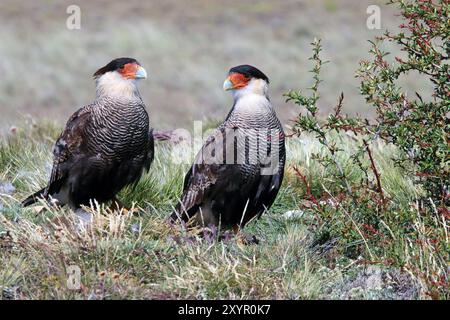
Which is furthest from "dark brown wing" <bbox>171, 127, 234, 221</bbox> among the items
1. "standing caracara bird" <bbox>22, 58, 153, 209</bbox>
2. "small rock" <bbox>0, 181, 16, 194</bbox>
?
"small rock" <bbox>0, 181, 16, 194</bbox>

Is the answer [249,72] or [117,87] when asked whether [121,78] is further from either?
[249,72]

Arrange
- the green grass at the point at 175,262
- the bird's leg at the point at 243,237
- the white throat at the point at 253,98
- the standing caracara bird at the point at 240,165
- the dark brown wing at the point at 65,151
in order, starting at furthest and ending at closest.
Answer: the dark brown wing at the point at 65,151 → the white throat at the point at 253,98 → the standing caracara bird at the point at 240,165 → the bird's leg at the point at 243,237 → the green grass at the point at 175,262

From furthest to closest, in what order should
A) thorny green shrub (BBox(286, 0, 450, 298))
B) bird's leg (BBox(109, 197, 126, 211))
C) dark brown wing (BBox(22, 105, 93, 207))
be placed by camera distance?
bird's leg (BBox(109, 197, 126, 211)) < dark brown wing (BBox(22, 105, 93, 207)) < thorny green shrub (BBox(286, 0, 450, 298))

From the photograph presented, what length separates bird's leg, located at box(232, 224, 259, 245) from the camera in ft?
19.3

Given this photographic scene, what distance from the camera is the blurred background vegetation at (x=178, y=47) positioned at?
18562 mm

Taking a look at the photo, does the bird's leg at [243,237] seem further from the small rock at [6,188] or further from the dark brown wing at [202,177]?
the small rock at [6,188]

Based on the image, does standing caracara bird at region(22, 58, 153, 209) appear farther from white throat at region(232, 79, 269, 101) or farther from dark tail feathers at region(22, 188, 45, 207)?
white throat at region(232, 79, 269, 101)

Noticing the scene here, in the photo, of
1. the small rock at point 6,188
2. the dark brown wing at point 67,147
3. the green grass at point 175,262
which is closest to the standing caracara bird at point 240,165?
the green grass at point 175,262

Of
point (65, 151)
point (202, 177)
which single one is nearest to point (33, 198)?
point (65, 151)

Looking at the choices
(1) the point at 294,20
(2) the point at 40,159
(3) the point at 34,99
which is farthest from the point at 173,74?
(2) the point at 40,159

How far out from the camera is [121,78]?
261 inches

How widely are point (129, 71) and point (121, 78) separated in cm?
8

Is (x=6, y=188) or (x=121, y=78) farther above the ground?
(x=121, y=78)

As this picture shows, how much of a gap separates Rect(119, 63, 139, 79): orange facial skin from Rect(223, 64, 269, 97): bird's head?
0.76 metres
